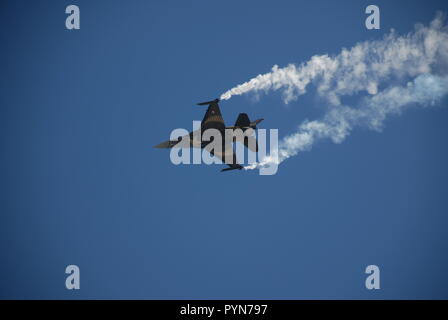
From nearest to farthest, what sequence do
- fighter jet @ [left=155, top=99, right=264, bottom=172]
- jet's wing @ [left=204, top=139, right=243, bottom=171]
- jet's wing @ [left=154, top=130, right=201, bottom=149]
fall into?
fighter jet @ [left=155, top=99, right=264, bottom=172] < jet's wing @ [left=154, top=130, right=201, bottom=149] < jet's wing @ [left=204, top=139, right=243, bottom=171]

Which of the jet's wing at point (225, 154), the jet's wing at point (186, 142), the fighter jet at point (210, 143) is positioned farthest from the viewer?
the jet's wing at point (225, 154)

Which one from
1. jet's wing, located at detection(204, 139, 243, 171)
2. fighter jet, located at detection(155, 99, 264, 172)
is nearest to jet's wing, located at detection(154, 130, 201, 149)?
fighter jet, located at detection(155, 99, 264, 172)

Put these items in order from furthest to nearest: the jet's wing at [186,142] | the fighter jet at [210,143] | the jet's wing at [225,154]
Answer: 1. the jet's wing at [225,154]
2. the jet's wing at [186,142]
3. the fighter jet at [210,143]

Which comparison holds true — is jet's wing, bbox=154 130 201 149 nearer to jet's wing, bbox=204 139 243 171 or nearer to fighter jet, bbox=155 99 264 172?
fighter jet, bbox=155 99 264 172

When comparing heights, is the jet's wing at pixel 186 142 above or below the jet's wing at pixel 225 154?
above

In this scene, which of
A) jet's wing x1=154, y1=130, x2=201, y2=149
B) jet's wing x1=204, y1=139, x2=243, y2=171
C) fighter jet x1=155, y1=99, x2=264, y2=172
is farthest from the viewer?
jet's wing x1=204, y1=139, x2=243, y2=171

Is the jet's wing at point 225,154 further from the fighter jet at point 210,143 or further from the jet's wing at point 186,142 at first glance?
the jet's wing at point 186,142

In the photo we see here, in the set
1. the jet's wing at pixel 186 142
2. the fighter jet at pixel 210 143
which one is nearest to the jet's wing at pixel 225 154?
the fighter jet at pixel 210 143

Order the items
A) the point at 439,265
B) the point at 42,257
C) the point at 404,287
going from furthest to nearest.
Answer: the point at 42,257 → the point at 439,265 → the point at 404,287
